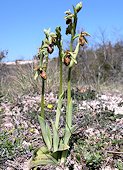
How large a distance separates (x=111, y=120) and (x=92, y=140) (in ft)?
3.67

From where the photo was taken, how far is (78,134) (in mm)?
4895

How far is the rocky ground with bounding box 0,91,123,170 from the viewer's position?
4.27m

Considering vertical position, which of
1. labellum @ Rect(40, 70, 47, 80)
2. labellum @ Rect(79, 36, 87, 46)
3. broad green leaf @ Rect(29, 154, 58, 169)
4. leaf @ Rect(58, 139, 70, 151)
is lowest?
broad green leaf @ Rect(29, 154, 58, 169)

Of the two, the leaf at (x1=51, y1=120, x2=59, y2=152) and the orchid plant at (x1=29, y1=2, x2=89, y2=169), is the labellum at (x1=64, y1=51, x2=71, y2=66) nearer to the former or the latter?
the orchid plant at (x1=29, y1=2, x2=89, y2=169)

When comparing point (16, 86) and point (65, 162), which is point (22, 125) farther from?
point (16, 86)

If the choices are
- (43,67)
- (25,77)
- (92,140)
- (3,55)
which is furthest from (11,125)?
(3,55)

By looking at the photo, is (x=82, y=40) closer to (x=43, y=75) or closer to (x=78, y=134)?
(x=43, y=75)

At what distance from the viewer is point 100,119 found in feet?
18.9

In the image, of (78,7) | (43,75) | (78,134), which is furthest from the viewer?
(78,134)

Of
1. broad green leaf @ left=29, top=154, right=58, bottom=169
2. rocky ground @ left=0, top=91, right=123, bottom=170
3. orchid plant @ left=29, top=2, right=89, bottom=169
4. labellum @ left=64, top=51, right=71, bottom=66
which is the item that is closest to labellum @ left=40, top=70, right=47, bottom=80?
orchid plant @ left=29, top=2, right=89, bottom=169

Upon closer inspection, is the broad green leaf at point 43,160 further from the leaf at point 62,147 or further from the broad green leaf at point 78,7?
the broad green leaf at point 78,7

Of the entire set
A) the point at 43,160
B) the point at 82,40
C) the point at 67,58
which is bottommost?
the point at 43,160

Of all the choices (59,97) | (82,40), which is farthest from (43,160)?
(82,40)

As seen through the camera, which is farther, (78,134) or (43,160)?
(78,134)
